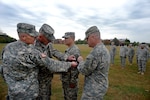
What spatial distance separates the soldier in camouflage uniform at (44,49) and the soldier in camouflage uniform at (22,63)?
0.54 metres

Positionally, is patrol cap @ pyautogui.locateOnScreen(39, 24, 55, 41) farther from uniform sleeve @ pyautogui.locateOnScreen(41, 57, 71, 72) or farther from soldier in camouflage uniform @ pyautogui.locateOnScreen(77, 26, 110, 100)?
soldier in camouflage uniform @ pyautogui.locateOnScreen(77, 26, 110, 100)

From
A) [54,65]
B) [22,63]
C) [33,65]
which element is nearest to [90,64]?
[54,65]

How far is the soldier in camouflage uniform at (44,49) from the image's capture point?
14.2 ft

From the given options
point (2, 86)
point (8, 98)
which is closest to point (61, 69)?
point (8, 98)

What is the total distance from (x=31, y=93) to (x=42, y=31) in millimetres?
1225

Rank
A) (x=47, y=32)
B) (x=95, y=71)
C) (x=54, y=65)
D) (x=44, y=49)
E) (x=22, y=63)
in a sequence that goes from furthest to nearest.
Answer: (x=44, y=49) < (x=47, y=32) < (x=54, y=65) < (x=95, y=71) < (x=22, y=63)

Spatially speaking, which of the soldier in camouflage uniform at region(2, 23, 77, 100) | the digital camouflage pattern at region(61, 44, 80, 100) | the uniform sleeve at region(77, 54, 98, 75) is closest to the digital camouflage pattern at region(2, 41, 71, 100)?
the soldier in camouflage uniform at region(2, 23, 77, 100)

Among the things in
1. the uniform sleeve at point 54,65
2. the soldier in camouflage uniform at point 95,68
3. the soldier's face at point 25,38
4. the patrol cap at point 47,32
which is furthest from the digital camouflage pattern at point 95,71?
the soldier's face at point 25,38

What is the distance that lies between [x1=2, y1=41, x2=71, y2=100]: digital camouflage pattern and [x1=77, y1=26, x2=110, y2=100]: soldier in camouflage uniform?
0.81 metres

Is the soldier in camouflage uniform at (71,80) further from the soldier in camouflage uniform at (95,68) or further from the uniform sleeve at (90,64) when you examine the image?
the uniform sleeve at (90,64)

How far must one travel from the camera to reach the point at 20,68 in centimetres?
363

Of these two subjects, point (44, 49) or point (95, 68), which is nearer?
point (95, 68)

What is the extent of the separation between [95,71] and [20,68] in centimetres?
126

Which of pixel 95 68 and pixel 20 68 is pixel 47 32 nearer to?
pixel 20 68
